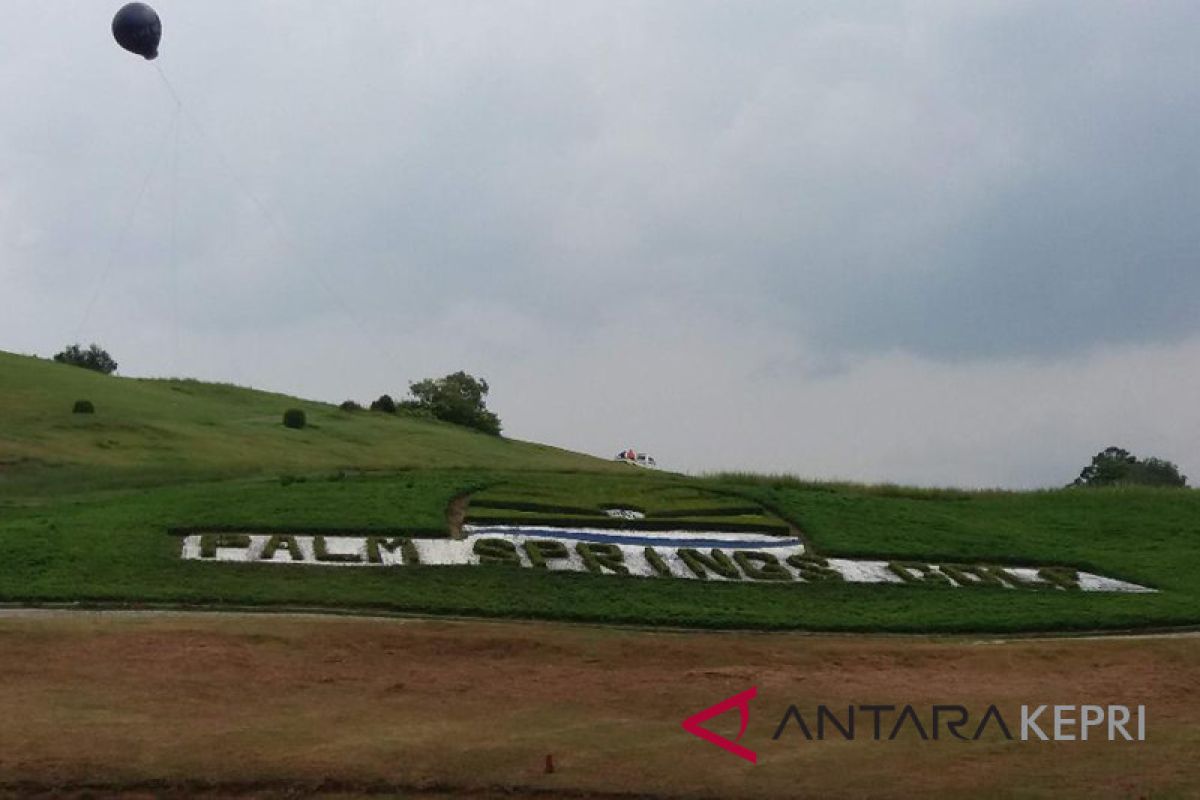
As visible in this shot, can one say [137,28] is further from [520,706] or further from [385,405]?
[385,405]

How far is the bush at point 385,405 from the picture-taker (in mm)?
83750

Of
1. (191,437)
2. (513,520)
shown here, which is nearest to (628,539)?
(513,520)

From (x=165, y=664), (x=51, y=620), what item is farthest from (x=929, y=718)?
(x=51, y=620)

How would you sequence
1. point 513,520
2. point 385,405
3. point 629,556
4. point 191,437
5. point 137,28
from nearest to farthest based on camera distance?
1. point 137,28
2. point 629,556
3. point 513,520
4. point 191,437
5. point 385,405

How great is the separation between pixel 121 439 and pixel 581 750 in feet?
141

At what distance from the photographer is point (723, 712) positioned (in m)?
21.7

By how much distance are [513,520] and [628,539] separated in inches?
125

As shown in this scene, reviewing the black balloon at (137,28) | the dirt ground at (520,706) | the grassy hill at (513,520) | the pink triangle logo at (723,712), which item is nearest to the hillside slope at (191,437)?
the grassy hill at (513,520)

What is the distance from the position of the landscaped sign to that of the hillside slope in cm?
1244

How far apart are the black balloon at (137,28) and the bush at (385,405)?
51324 mm

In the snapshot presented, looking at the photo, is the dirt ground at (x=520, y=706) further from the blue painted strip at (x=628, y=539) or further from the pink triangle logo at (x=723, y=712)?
the blue painted strip at (x=628, y=539)

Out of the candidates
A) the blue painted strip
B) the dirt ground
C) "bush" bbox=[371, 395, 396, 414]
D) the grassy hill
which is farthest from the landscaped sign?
"bush" bbox=[371, 395, 396, 414]

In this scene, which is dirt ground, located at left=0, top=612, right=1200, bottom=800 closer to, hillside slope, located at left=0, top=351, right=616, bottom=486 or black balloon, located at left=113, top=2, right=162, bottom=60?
black balloon, located at left=113, top=2, right=162, bottom=60

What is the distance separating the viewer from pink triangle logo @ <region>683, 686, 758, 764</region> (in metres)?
19.2
